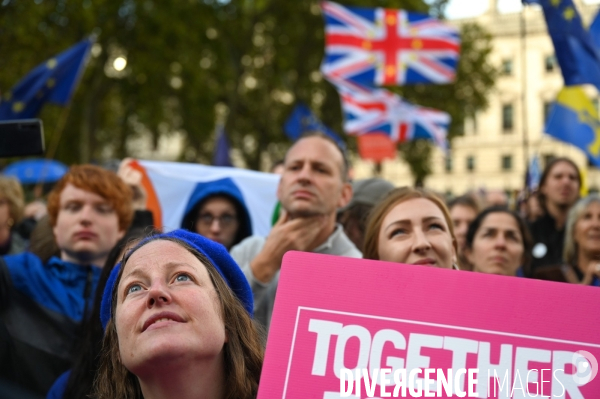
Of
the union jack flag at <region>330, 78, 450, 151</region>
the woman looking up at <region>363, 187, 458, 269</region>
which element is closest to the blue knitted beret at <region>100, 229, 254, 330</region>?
the woman looking up at <region>363, 187, 458, 269</region>

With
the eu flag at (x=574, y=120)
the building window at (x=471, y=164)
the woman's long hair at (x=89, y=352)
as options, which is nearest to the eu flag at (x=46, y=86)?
the eu flag at (x=574, y=120)

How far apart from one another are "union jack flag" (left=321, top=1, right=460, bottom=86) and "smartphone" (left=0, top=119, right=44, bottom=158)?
30.2 ft

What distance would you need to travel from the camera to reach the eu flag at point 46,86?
820 centimetres

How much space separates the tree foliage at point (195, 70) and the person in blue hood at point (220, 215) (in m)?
10.5

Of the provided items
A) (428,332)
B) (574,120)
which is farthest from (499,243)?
(428,332)

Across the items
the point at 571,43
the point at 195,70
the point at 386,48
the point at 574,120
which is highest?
the point at 195,70

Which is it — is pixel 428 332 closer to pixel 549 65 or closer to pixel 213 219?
pixel 213 219

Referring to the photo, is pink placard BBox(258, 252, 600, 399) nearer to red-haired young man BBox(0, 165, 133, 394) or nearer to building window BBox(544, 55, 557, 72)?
red-haired young man BBox(0, 165, 133, 394)

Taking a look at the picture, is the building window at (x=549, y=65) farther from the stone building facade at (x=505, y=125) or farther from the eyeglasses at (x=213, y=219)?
the eyeglasses at (x=213, y=219)

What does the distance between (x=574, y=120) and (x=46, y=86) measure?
5.41 meters

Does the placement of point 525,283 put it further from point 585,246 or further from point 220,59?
point 220,59

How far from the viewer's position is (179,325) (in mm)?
2012

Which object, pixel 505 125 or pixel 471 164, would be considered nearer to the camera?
pixel 505 125

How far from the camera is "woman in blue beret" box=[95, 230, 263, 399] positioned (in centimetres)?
200
